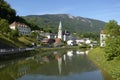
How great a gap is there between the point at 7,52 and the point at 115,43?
31192 millimetres

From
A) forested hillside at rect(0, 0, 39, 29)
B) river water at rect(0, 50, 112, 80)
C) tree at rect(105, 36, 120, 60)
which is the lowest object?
river water at rect(0, 50, 112, 80)

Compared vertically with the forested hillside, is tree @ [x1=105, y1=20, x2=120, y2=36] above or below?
below

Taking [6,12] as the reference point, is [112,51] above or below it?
below

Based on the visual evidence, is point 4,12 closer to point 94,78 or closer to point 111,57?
point 111,57

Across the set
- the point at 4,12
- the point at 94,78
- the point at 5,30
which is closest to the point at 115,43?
the point at 94,78

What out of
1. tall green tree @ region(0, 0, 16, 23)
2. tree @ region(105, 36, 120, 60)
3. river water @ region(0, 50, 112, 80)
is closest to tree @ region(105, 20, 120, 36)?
river water @ region(0, 50, 112, 80)

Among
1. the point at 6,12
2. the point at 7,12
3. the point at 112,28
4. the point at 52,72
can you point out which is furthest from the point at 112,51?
the point at 7,12

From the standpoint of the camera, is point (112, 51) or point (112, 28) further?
point (112, 28)

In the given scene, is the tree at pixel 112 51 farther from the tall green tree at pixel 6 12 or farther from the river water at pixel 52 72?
the tall green tree at pixel 6 12

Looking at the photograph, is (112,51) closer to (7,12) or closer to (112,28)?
(112,28)

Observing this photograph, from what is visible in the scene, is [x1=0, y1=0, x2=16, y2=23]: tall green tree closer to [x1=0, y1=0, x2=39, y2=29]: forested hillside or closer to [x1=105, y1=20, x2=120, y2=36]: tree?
[x1=0, y1=0, x2=39, y2=29]: forested hillside

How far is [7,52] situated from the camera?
7388cm

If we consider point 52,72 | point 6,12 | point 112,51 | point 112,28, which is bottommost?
point 52,72

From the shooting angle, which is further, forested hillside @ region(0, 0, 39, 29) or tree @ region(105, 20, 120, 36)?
forested hillside @ region(0, 0, 39, 29)
